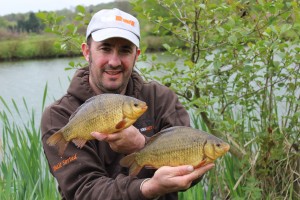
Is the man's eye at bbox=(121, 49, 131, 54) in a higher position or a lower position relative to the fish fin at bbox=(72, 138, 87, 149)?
higher

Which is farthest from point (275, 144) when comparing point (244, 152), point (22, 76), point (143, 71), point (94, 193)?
point (22, 76)

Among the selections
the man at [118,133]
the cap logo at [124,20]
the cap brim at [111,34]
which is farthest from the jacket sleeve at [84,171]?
the cap logo at [124,20]

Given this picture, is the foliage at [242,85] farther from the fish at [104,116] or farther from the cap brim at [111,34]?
the fish at [104,116]

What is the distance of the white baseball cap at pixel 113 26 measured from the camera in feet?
6.51

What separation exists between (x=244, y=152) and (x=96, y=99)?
170 cm

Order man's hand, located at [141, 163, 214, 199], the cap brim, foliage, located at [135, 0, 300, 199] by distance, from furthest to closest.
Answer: foliage, located at [135, 0, 300, 199]
the cap brim
man's hand, located at [141, 163, 214, 199]

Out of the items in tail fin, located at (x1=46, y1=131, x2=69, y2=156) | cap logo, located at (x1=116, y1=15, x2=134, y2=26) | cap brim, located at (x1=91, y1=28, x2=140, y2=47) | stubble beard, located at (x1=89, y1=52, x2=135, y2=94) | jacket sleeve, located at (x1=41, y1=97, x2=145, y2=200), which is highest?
cap logo, located at (x1=116, y1=15, x2=134, y2=26)

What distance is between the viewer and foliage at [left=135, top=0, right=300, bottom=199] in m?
2.91

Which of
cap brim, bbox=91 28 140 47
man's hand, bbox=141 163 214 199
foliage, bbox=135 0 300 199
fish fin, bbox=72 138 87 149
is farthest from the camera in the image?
foliage, bbox=135 0 300 199

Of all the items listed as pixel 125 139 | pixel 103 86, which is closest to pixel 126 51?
pixel 103 86

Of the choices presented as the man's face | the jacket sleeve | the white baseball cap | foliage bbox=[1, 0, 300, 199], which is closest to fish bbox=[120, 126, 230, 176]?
the jacket sleeve

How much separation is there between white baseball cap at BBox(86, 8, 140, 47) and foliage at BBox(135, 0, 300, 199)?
2.64 feet

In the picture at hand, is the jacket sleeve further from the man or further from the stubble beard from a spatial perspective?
the stubble beard

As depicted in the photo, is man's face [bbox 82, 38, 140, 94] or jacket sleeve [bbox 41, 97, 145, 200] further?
man's face [bbox 82, 38, 140, 94]
